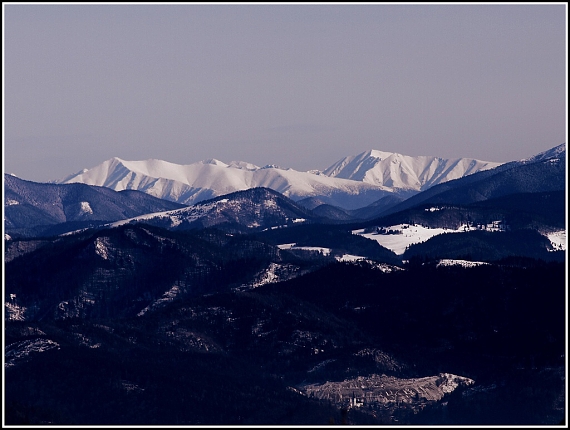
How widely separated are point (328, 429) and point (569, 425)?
3308 centimetres

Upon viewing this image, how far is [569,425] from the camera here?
198250 mm

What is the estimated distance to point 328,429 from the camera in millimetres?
188500
